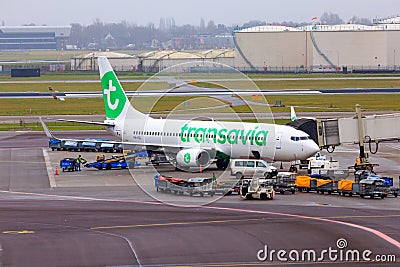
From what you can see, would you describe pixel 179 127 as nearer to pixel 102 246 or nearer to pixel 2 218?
pixel 2 218

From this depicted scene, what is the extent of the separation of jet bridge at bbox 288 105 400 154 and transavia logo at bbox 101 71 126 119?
17197 mm

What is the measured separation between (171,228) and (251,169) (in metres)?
20.4

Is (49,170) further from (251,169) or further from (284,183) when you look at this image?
(284,183)

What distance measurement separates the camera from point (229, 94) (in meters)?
152

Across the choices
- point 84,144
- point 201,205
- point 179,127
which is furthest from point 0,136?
point 201,205

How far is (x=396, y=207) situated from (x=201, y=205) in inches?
457

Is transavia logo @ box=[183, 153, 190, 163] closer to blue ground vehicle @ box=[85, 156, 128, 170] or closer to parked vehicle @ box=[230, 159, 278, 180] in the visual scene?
parked vehicle @ box=[230, 159, 278, 180]

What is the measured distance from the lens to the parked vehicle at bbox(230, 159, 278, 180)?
64.6 metres

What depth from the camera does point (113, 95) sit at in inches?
Answer: 3086

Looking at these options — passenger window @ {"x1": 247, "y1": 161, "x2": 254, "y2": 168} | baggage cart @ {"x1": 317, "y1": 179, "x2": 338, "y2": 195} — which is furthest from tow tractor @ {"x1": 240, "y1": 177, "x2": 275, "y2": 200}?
passenger window @ {"x1": 247, "y1": 161, "x2": 254, "y2": 168}

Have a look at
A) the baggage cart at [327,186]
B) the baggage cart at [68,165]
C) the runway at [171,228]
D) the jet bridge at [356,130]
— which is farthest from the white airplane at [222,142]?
the baggage cart at [327,186]

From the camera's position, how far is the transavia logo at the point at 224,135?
68.0 metres

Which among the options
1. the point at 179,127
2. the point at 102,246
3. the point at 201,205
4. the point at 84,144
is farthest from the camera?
the point at 84,144

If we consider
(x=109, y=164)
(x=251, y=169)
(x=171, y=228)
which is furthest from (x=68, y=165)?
(x=171, y=228)
